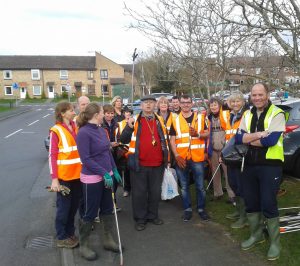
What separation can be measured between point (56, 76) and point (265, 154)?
205 feet

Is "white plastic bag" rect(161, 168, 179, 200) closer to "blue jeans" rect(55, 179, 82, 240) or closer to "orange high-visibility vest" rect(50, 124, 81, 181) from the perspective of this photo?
"blue jeans" rect(55, 179, 82, 240)

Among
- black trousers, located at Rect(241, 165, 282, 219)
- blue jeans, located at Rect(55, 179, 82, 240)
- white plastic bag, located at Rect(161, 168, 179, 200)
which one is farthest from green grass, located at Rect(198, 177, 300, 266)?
blue jeans, located at Rect(55, 179, 82, 240)

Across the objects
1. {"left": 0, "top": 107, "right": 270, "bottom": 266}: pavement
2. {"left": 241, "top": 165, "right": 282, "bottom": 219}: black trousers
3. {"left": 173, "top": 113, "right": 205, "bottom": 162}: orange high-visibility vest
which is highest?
{"left": 173, "top": 113, "right": 205, "bottom": 162}: orange high-visibility vest

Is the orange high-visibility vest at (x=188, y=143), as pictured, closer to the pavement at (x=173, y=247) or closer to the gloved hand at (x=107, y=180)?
the pavement at (x=173, y=247)

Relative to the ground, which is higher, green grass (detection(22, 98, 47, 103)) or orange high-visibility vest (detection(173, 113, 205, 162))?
orange high-visibility vest (detection(173, 113, 205, 162))

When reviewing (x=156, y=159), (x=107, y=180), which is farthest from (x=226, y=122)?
(x=107, y=180)

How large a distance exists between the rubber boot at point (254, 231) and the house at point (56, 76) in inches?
2290

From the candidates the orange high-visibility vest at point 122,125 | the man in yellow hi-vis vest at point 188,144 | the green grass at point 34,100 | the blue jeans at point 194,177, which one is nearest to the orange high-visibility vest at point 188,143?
the man in yellow hi-vis vest at point 188,144

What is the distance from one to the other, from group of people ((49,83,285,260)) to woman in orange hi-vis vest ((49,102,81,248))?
0.04 feet

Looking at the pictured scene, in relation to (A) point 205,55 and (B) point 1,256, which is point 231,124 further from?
(B) point 1,256

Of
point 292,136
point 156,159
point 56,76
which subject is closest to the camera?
point 156,159

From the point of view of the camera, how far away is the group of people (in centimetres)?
403

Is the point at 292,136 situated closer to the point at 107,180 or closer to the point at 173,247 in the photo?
the point at 173,247

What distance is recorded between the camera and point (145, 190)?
17.6 ft
